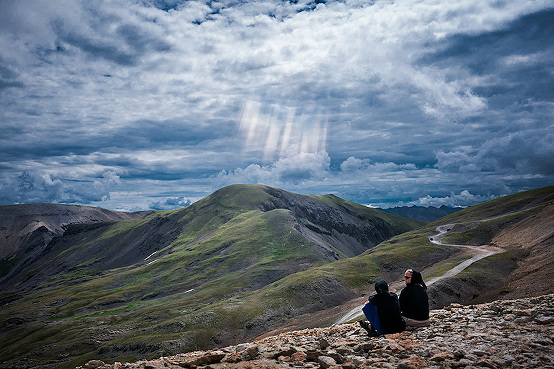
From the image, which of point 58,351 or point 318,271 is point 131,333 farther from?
point 318,271

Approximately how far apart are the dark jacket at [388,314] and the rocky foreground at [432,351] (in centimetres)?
56

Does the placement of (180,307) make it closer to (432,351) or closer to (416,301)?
(416,301)

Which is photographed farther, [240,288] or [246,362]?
[240,288]

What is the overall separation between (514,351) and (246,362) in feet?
33.8

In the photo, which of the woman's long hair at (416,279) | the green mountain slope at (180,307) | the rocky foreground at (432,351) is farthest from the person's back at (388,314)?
the green mountain slope at (180,307)

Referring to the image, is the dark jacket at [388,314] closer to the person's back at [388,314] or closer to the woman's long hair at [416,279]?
the person's back at [388,314]

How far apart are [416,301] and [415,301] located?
0.17ft

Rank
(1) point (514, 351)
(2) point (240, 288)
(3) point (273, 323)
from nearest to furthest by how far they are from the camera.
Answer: (1) point (514, 351), (3) point (273, 323), (2) point (240, 288)

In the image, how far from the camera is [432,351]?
535 inches

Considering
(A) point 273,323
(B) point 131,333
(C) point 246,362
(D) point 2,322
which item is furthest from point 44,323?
(C) point 246,362

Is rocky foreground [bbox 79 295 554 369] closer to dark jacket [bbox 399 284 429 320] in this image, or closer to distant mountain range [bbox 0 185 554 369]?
dark jacket [bbox 399 284 429 320]

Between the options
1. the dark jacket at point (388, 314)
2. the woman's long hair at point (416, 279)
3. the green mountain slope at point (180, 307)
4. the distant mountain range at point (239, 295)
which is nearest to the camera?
the dark jacket at point (388, 314)

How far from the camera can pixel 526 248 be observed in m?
123

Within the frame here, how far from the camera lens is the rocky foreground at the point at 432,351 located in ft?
40.2
